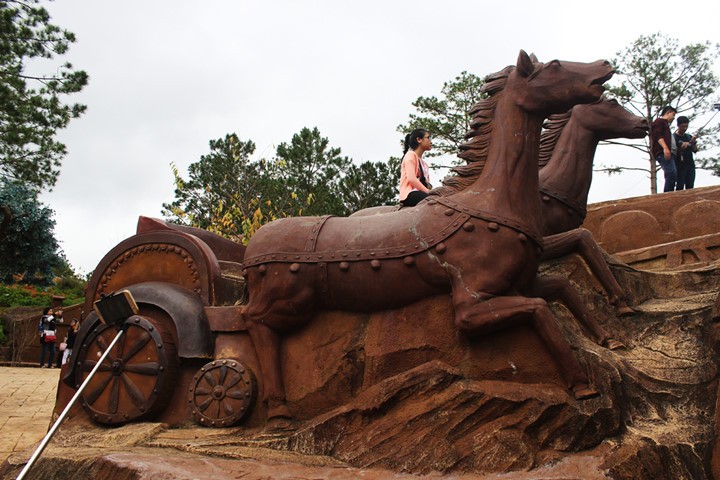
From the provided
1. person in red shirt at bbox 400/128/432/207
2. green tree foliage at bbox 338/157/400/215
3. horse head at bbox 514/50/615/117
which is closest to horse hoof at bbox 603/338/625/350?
horse head at bbox 514/50/615/117

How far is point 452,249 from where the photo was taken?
431cm

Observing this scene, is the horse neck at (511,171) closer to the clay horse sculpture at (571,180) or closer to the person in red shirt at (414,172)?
the clay horse sculpture at (571,180)

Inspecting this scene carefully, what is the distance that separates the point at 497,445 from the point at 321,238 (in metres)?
1.72

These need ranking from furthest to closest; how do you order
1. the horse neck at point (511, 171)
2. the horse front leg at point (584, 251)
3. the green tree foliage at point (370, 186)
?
the green tree foliage at point (370, 186) → the horse front leg at point (584, 251) → the horse neck at point (511, 171)

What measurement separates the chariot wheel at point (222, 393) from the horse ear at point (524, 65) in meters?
2.60

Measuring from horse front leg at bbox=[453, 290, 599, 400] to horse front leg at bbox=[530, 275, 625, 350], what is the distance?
23.5 inches

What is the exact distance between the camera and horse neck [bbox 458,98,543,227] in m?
4.41

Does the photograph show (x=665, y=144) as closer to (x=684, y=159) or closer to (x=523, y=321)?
(x=684, y=159)

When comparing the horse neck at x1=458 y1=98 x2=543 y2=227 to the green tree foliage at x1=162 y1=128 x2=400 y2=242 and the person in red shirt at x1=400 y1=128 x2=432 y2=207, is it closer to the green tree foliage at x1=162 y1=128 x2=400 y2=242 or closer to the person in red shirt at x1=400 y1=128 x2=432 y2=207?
the person in red shirt at x1=400 y1=128 x2=432 y2=207

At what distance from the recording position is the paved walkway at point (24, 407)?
297 inches

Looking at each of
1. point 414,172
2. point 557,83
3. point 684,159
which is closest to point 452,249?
point 557,83

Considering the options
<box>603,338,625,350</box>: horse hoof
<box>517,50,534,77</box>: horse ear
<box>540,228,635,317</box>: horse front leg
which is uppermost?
<box>517,50,534,77</box>: horse ear

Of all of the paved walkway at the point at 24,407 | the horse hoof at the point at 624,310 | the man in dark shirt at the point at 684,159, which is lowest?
the paved walkway at the point at 24,407

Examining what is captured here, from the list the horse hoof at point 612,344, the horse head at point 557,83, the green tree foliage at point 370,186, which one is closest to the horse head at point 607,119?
the horse head at point 557,83
